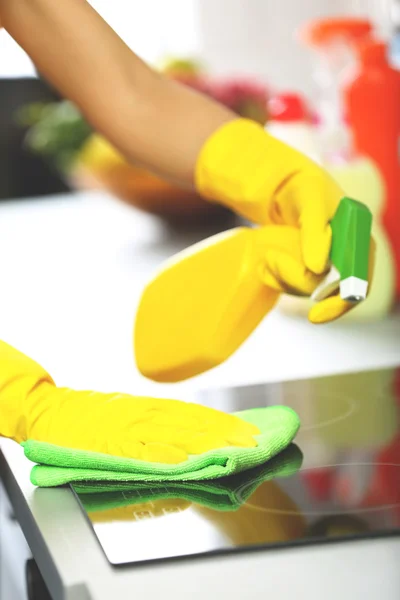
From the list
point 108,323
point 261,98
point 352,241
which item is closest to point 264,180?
point 352,241

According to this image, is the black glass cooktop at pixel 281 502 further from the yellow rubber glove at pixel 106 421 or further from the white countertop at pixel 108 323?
the white countertop at pixel 108 323

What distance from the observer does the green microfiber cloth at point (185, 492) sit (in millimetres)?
574

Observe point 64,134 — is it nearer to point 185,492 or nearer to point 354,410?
point 354,410

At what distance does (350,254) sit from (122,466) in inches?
8.3

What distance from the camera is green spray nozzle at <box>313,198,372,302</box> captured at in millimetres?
645

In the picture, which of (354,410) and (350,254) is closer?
(350,254)

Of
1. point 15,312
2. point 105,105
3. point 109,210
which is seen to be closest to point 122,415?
point 105,105

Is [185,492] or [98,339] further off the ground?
[98,339]

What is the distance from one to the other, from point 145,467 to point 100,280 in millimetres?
741

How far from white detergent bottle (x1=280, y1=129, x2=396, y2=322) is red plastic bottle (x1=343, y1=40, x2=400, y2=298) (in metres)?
0.04

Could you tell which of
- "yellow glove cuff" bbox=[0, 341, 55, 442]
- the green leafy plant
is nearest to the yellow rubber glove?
"yellow glove cuff" bbox=[0, 341, 55, 442]

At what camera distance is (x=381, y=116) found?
1.15m

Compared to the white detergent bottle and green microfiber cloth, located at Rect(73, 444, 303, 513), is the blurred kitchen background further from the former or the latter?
green microfiber cloth, located at Rect(73, 444, 303, 513)

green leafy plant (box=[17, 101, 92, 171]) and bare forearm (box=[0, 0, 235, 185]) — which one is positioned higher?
green leafy plant (box=[17, 101, 92, 171])
